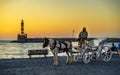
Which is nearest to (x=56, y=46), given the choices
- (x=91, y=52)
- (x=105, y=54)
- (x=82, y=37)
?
(x=82, y=37)

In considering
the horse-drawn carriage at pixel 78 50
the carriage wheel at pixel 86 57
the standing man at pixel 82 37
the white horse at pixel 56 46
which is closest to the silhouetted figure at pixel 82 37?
the standing man at pixel 82 37

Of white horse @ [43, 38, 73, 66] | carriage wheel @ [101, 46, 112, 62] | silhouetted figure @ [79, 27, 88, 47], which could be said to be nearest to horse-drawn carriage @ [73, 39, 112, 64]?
carriage wheel @ [101, 46, 112, 62]

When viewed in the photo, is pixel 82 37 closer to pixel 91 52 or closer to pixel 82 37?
pixel 82 37

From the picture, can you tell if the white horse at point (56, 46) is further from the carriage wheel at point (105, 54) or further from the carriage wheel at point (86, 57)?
the carriage wheel at point (105, 54)

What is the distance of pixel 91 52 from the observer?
1107 inches

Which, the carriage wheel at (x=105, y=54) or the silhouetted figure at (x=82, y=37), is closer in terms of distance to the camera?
the silhouetted figure at (x=82, y=37)

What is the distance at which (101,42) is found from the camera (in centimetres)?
2897

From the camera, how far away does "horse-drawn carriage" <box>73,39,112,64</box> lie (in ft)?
89.2

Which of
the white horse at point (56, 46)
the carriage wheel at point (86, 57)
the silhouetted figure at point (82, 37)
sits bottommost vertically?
the carriage wheel at point (86, 57)

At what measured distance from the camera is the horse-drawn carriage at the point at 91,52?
1071 inches

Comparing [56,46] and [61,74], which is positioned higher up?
[56,46]

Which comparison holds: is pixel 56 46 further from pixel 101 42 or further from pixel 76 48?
pixel 101 42

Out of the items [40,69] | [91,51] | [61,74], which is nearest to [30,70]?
[40,69]

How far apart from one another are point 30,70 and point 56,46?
3.28 meters
